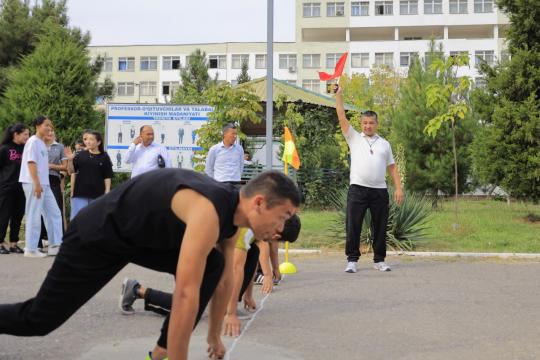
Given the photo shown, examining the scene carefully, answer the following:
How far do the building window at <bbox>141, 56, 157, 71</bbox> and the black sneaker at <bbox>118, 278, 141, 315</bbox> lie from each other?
70430mm

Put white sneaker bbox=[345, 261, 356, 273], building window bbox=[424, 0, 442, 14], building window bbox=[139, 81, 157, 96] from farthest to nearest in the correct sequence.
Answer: building window bbox=[139, 81, 157, 96], building window bbox=[424, 0, 442, 14], white sneaker bbox=[345, 261, 356, 273]

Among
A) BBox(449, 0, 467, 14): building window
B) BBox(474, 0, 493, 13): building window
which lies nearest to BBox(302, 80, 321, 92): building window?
BBox(449, 0, 467, 14): building window

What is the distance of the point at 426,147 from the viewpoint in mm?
→ 21250

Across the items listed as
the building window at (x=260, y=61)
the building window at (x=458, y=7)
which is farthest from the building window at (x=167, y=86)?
the building window at (x=458, y=7)

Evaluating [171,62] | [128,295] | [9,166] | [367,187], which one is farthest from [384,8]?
[128,295]

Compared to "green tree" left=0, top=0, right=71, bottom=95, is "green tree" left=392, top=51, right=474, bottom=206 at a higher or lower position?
lower

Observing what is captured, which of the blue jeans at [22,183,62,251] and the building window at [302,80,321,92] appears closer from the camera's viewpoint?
the blue jeans at [22,183,62,251]

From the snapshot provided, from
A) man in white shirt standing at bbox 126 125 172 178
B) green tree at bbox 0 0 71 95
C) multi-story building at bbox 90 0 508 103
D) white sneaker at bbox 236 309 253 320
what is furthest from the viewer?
multi-story building at bbox 90 0 508 103

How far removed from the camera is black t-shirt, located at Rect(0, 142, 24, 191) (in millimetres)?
10289

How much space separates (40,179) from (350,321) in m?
5.60

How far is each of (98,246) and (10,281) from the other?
4.67 meters

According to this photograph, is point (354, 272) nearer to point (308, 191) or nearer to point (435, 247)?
point (435, 247)

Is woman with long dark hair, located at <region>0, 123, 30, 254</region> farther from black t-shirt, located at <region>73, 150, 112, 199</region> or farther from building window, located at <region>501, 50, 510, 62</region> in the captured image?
building window, located at <region>501, 50, 510, 62</region>

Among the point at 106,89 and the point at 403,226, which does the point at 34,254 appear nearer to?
the point at 403,226
